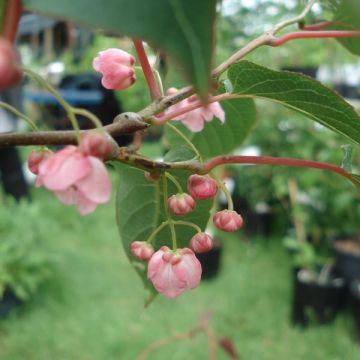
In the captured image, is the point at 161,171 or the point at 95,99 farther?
the point at 95,99

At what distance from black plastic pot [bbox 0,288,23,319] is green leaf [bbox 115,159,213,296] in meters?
1.62

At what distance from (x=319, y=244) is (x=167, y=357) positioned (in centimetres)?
101

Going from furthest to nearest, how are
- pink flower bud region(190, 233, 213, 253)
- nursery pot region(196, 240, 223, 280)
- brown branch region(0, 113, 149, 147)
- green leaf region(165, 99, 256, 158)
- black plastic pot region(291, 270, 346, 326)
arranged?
nursery pot region(196, 240, 223, 280), black plastic pot region(291, 270, 346, 326), green leaf region(165, 99, 256, 158), pink flower bud region(190, 233, 213, 253), brown branch region(0, 113, 149, 147)

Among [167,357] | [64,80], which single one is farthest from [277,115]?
[64,80]

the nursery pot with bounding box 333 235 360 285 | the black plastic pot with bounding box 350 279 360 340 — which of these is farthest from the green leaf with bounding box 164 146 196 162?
the nursery pot with bounding box 333 235 360 285

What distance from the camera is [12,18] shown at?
0.19m

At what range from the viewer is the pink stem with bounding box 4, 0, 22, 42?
0.63 feet

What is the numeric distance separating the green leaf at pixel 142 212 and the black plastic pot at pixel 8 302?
1625 millimetres

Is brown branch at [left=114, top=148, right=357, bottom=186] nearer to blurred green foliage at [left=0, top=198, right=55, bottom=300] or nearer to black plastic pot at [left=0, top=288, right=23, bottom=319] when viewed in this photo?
blurred green foliage at [left=0, top=198, right=55, bottom=300]

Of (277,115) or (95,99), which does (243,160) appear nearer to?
(277,115)

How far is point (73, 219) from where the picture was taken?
9.18 ft

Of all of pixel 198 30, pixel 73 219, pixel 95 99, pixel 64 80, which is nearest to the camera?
pixel 198 30

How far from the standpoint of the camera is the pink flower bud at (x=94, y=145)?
0.25m

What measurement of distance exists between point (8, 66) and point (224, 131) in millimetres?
345
